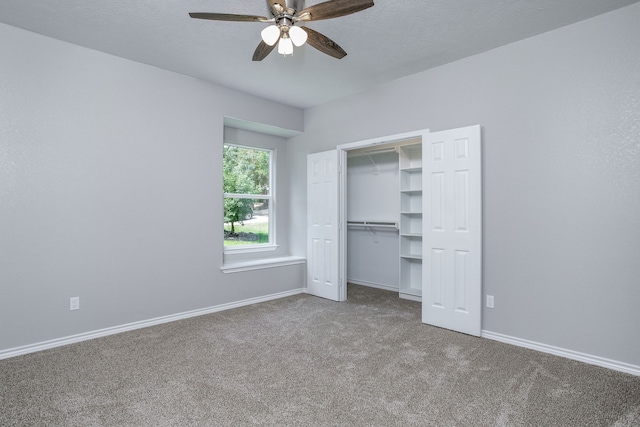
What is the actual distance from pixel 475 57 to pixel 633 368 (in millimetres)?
2953

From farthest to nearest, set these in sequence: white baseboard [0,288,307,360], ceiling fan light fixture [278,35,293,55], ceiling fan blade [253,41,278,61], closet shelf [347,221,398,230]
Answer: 1. closet shelf [347,221,398,230]
2. white baseboard [0,288,307,360]
3. ceiling fan blade [253,41,278,61]
4. ceiling fan light fixture [278,35,293,55]

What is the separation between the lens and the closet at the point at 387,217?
4.89 m

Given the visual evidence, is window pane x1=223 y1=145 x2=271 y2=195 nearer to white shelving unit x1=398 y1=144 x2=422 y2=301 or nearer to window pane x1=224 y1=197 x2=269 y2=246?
window pane x1=224 y1=197 x2=269 y2=246

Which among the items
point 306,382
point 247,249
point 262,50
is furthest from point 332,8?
point 247,249

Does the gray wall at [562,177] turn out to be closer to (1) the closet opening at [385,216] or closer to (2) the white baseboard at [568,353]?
(2) the white baseboard at [568,353]

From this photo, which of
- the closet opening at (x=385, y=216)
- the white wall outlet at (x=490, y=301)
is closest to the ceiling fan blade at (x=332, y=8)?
the closet opening at (x=385, y=216)

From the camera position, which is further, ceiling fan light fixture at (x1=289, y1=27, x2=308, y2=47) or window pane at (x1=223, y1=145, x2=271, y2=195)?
window pane at (x1=223, y1=145, x2=271, y2=195)

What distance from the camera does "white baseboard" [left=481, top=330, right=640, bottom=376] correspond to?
254cm

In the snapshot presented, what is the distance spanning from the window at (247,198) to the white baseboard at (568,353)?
10.8ft

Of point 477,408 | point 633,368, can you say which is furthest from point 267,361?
point 633,368

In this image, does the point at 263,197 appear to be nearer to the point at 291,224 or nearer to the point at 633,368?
the point at 291,224

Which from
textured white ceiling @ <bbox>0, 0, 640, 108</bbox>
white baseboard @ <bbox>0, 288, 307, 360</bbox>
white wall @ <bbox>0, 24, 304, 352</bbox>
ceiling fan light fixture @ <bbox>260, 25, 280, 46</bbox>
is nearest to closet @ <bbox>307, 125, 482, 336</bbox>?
textured white ceiling @ <bbox>0, 0, 640, 108</bbox>

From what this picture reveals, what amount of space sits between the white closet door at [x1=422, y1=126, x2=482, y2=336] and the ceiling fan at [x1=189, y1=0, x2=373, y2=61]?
166 centimetres

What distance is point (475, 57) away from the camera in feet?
11.0
